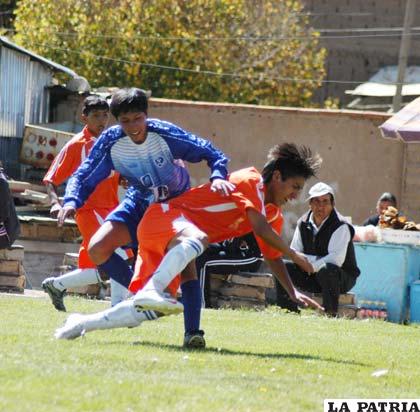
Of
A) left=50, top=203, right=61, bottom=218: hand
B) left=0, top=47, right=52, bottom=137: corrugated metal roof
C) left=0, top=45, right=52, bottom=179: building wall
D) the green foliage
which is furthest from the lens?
the green foliage

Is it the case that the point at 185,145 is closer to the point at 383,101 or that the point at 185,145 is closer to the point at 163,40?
the point at 163,40

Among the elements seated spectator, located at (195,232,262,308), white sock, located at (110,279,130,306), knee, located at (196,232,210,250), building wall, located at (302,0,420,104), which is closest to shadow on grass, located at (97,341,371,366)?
knee, located at (196,232,210,250)

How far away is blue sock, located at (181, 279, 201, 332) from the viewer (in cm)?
867

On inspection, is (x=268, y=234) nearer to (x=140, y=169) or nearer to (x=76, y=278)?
(x=140, y=169)

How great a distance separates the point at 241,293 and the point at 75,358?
7477 millimetres

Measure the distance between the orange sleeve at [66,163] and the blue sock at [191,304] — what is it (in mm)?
3805

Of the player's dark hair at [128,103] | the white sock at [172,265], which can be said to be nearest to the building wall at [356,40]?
the player's dark hair at [128,103]

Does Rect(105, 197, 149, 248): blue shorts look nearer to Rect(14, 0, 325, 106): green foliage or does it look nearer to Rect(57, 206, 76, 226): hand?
Rect(57, 206, 76, 226): hand

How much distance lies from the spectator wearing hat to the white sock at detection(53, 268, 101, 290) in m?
3.11

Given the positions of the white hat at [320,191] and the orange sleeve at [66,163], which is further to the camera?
the white hat at [320,191]

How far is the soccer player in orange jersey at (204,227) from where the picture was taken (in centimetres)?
827

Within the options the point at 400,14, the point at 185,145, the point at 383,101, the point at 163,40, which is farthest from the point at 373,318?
the point at 400,14

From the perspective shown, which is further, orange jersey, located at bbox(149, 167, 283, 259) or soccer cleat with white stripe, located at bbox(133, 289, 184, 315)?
orange jersey, located at bbox(149, 167, 283, 259)

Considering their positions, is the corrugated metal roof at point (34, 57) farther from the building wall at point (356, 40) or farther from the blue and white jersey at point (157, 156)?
the building wall at point (356, 40)
